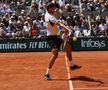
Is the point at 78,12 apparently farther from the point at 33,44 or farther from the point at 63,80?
the point at 63,80

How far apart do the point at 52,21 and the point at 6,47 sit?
10.1 metres

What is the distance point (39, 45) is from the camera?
69.8ft

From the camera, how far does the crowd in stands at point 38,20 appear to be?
21531 mm

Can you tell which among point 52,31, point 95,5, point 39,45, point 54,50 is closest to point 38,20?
point 39,45

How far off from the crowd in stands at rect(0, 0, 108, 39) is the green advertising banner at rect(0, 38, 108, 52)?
356 millimetres

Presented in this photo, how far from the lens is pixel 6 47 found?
21203 millimetres

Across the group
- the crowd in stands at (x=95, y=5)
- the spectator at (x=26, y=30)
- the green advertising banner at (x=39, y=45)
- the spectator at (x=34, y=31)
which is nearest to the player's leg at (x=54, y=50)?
the green advertising banner at (x=39, y=45)

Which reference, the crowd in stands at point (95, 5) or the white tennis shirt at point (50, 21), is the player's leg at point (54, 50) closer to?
the white tennis shirt at point (50, 21)

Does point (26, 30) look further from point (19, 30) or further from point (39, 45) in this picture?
point (39, 45)

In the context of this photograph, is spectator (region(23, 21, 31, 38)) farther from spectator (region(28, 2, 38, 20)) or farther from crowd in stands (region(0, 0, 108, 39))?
spectator (region(28, 2, 38, 20))

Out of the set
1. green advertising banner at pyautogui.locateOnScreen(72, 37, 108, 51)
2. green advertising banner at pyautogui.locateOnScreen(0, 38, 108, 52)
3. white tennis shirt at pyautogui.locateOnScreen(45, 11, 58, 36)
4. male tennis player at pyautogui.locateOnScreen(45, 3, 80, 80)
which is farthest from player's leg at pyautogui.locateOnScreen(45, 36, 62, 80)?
green advertising banner at pyautogui.locateOnScreen(72, 37, 108, 51)

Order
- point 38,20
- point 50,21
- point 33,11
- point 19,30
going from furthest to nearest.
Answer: point 33,11
point 38,20
point 19,30
point 50,21

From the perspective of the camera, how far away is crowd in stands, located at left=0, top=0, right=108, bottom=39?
70.6 ft

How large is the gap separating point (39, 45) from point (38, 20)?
2.21m
